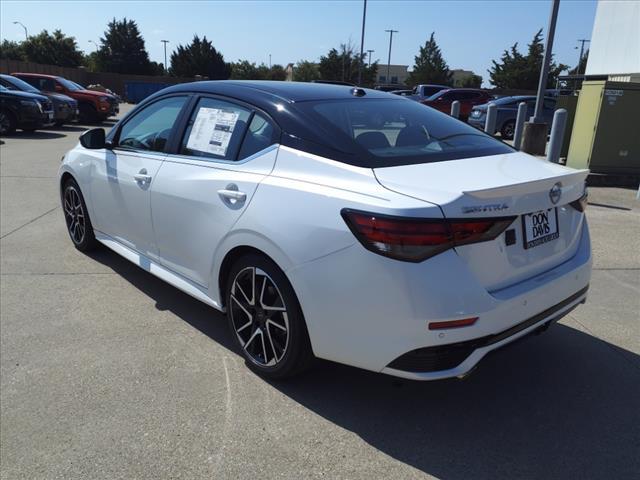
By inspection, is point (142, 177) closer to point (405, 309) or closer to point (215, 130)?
point (215, 130)

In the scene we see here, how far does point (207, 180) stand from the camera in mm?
3322

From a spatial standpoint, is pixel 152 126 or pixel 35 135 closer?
pixel 152 126

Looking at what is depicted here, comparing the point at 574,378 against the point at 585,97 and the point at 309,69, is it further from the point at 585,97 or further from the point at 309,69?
the point at 309,69

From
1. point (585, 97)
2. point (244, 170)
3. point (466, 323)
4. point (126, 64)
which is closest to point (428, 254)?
point (466, 323)

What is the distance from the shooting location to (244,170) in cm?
312

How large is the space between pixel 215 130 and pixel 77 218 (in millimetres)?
2520

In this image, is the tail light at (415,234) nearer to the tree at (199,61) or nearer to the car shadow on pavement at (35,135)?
the car shadow on pavement at (35,135)

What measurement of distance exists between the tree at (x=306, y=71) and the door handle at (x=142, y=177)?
5883 cm

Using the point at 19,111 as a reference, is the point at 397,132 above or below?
above

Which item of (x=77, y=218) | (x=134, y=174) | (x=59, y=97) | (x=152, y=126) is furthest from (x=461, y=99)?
(x=134, y=174)

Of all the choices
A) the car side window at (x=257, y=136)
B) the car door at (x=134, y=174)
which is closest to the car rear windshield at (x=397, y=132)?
the car side window at (x=257, y=136)

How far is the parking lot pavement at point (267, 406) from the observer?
2.52 meters

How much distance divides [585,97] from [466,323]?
9.48 m

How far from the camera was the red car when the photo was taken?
75.9 ft
